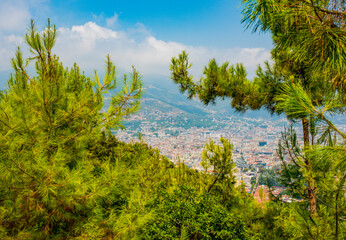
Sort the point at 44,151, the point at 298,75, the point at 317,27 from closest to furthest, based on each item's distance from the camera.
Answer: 1. the point at 317,27
2. the point at 44,151
3. the point at 298,75

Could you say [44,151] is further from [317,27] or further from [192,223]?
[317,27]

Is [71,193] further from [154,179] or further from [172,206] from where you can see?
[154,179]

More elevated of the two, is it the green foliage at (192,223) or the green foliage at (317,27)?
the green foliage at (317,27)

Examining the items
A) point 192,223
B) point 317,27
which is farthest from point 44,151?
point 317,27

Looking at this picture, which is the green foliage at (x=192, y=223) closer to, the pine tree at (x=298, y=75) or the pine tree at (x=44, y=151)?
the pine tree at (x=44, y=151)

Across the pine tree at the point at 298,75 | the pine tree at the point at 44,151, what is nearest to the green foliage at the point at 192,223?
the pine tree at the point at 44,151

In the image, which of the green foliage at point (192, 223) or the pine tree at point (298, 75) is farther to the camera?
the green foliage at point (192, 223)

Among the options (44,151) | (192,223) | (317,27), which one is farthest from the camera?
(192,223)

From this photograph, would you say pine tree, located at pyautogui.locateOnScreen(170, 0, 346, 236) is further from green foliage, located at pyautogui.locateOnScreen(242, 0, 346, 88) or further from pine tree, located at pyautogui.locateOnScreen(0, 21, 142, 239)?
pine tree, located at pyautogui.locateOnScreen(0, 21, 142, 239)

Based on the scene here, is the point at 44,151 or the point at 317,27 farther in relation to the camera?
the point at 44,151

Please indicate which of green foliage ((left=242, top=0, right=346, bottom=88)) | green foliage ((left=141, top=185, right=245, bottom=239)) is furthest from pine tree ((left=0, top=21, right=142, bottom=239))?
green foliage ((left=242, top=0, right=346, bottom=88))

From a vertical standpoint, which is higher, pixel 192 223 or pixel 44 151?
pixel 44 151

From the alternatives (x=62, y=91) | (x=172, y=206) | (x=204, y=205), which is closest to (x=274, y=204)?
(x=204, y=205)
